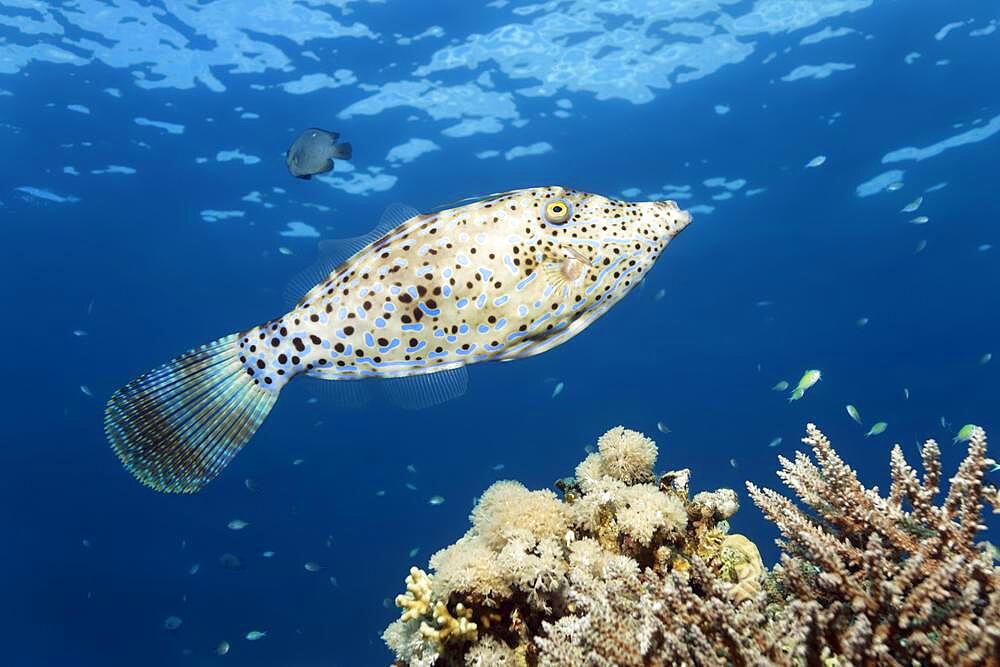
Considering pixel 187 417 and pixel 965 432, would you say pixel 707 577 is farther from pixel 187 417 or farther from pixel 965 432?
pixel 965 432

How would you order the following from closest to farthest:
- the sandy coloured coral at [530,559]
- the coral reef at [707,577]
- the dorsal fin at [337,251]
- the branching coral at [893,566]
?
the branching coral at [893,566] < the coral reef at [707,577] < the dorsal fin at [337,251] < the sandy coloured coral at [530,559]

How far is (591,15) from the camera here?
16625 mm

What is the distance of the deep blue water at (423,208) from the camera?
1794 centimetres

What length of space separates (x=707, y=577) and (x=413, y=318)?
164 centimetres

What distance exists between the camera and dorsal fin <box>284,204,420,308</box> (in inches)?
112

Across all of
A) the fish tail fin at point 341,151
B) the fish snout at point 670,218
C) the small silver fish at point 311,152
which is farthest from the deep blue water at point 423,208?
the fish tail fin at point 341,151

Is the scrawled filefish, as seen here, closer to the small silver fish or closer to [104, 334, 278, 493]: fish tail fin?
[104, 334, 278, 493]: fish tail fin

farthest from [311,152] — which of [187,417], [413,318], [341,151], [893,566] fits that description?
[893,566]

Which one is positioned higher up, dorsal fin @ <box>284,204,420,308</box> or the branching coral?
dorsal fin @ <box>284,204,420,308</box>

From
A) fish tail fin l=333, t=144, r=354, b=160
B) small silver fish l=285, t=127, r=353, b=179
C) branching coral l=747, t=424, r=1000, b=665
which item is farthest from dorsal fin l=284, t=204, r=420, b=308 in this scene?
fish tail fin l=333, t=144, r=354, b=160

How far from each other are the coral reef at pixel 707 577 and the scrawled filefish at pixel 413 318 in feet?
4.09

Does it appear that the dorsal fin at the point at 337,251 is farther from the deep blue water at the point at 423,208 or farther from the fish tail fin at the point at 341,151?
the fish tail fin at the point at 341,151

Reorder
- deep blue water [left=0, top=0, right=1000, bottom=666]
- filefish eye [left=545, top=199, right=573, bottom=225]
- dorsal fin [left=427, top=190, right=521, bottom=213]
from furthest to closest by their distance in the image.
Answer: deep blue water [left=0, top=0, right=1000, bottom=666] < dorsal fin [left=427, top=190, right=521, bottom=213] < filefish eye [left=545, top=199, right=573, bottom=225]

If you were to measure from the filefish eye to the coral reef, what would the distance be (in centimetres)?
160
